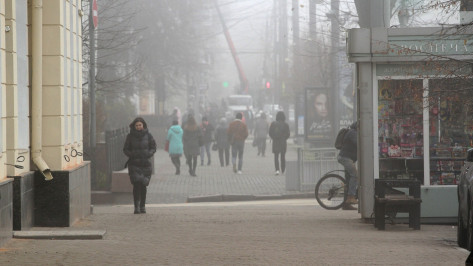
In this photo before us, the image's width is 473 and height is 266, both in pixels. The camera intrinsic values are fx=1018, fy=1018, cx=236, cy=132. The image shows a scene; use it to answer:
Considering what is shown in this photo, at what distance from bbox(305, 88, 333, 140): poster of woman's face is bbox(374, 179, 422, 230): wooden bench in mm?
18265

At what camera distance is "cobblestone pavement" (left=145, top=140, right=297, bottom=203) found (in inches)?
881

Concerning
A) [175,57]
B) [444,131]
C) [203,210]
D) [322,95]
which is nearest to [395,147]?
[444,131]

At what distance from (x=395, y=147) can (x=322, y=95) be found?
17896 mm

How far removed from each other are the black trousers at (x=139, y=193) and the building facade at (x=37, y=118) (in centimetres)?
243

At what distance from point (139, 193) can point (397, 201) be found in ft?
15.5

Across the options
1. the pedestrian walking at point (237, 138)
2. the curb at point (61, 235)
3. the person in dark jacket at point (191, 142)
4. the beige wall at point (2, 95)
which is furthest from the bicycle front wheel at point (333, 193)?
the pedestrian walking at point (237, 138)

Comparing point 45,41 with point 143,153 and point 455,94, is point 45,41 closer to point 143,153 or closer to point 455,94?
point 143,153

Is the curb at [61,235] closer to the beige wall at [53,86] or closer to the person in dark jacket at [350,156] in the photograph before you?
the beige wall at [53,86]

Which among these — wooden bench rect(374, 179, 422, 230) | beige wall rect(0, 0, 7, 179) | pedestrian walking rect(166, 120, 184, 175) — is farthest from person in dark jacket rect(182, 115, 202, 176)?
beige wall rect(0, 0, 7, 179)

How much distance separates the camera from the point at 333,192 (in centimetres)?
1761

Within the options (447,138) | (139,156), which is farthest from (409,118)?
(139,156)

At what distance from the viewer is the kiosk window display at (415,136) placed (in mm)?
14242

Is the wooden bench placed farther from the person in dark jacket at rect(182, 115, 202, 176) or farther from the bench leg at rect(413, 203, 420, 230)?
the person in dark jacket at rect(182, 115, 202, 176)

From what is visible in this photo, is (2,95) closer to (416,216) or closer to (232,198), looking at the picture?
(416,216)
